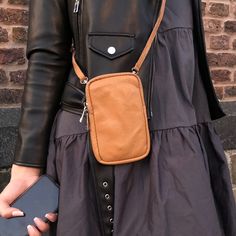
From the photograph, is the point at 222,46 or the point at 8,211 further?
the point at 222,46

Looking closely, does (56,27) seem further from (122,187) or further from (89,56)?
(122,187)

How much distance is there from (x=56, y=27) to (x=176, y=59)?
0.41 metres

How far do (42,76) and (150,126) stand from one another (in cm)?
41

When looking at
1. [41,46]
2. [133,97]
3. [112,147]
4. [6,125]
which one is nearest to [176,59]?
[133,97]

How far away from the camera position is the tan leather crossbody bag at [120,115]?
4.22 ft

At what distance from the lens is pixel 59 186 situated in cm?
143

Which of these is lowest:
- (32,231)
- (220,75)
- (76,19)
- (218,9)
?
(32,231)

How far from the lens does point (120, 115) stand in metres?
1.29

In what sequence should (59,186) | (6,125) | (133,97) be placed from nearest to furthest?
1. (133,97)
2. (59,186)
3. (6,125)

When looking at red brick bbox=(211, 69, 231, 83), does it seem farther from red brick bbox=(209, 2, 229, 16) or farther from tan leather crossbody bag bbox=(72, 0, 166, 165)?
tan leather crossbody bag bbox=(72, 0, 166, 165)

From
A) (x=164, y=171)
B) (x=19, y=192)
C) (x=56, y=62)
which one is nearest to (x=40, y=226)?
(x=19, y=192)

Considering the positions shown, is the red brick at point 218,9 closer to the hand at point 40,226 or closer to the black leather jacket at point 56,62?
the black leather jacket at point 56,62

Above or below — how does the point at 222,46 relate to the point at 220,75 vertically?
above

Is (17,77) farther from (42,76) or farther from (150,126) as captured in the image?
(150,126)
